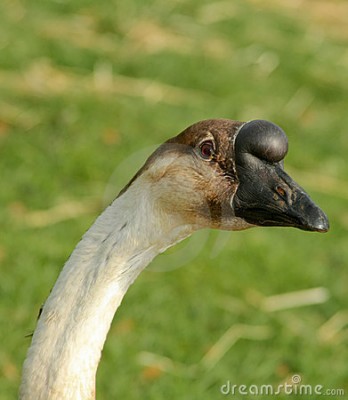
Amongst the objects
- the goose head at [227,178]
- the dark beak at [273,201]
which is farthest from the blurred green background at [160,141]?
the dark beak at [273,201]

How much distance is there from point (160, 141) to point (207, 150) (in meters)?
4.20

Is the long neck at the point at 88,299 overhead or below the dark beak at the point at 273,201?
below

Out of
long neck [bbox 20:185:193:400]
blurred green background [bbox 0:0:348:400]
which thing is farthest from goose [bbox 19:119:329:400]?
blurred green background [bbox 0:0:348:400]

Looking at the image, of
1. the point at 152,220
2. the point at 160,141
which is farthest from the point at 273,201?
the point at 160,141

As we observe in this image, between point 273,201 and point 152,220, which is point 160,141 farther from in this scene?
point 273,201

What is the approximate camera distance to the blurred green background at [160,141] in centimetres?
491

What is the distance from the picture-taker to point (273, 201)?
2.62m

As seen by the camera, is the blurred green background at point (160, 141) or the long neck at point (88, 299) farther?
the blurred green background at point (160, 141)

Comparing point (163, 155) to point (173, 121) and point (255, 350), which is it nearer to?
point (255, 350)

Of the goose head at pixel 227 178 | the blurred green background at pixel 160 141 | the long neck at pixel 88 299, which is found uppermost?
the goose head at pixel 227 178

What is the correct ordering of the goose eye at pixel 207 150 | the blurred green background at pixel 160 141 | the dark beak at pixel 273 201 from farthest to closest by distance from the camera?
the blurred green background at pixel 160 141 < the goose eye at pixel 207 150 < the dark beak at pixel 273 201

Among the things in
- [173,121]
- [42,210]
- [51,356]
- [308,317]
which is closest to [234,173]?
[51,356]

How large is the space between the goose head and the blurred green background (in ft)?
5.36

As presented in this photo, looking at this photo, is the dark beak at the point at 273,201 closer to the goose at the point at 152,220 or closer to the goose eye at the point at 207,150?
the goose at the point at 152,220
